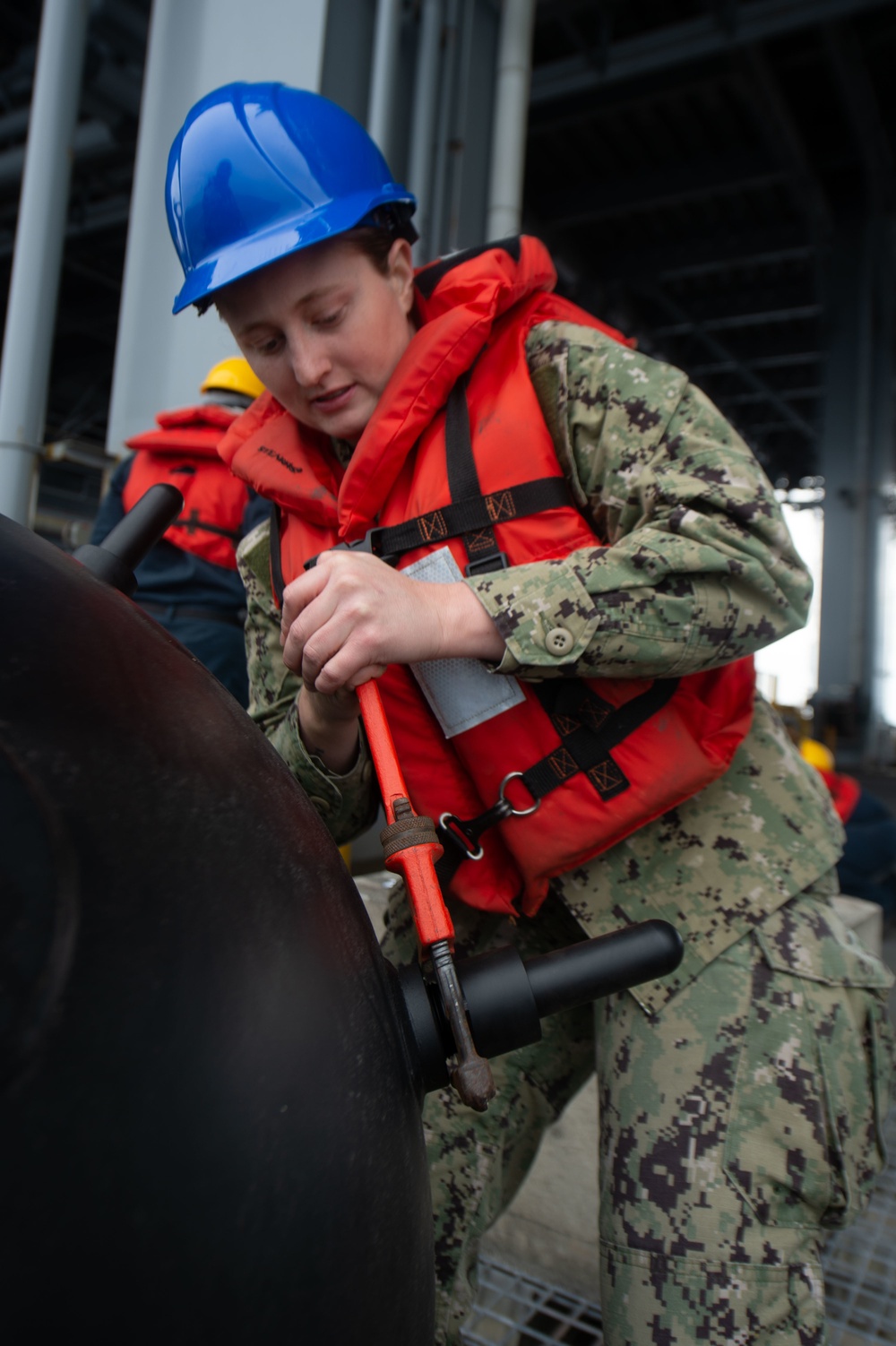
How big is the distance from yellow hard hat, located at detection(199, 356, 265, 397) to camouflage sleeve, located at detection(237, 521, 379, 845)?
4.97ft

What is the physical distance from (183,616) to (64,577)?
7.12 ft

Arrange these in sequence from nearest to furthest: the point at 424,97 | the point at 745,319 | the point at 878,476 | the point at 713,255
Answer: the point at 424,97 < the point at 713,255 < the point at 878,476 < the point at 745,319

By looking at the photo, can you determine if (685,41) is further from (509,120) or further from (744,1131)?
(744,1131)

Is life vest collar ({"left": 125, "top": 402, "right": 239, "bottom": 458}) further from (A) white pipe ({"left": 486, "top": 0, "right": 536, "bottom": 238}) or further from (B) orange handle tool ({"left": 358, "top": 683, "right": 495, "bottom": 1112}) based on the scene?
(B) orange handle tool ({"left": 358, "top": 683, "right": 495, "bottom": 1112})

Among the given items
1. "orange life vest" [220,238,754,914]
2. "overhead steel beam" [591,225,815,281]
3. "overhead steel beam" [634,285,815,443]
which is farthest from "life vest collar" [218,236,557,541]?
"overhead steel beam" [634,285,815,443]

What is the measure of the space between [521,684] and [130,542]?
465 mm

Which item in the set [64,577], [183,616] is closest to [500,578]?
[64,577]

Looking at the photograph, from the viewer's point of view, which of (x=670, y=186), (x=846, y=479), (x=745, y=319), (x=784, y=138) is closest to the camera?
(x=784, y=138)

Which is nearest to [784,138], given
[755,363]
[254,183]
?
[755,363]

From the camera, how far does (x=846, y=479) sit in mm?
12422

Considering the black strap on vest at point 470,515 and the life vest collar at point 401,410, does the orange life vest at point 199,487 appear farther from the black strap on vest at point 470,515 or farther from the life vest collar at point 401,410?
the black strap on vest at point 470,515

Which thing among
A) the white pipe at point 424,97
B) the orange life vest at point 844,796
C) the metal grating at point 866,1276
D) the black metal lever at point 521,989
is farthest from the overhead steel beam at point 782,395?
the black metal lever at point 521,989

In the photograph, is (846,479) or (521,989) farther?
(846,479)

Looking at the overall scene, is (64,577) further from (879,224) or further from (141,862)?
(879,224)
